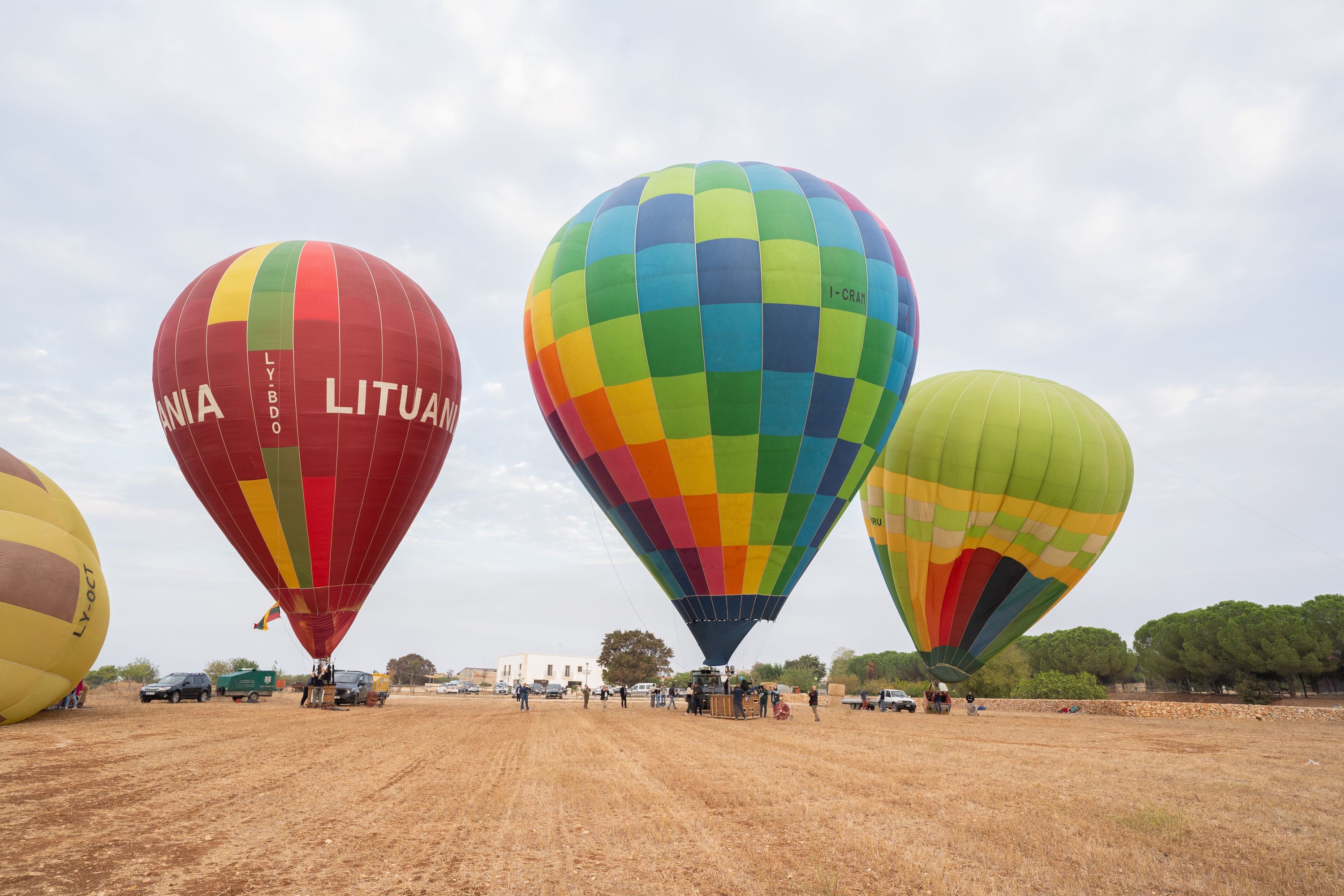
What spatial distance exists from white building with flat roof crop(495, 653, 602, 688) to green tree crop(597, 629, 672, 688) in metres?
18.6

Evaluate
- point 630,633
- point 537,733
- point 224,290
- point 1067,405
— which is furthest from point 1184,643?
point 224,290

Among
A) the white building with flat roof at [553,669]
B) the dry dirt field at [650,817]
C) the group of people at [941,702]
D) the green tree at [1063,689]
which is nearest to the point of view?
the dry dirt field at [650,817]

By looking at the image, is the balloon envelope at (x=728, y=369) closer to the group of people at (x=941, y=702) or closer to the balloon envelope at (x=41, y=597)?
the balloon envelope at (x=41, y=597)

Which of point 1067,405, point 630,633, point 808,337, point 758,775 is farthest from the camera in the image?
point 630,633

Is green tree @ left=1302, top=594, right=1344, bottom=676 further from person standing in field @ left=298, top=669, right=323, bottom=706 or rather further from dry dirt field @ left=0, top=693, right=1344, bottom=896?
person standing in field @ left=298, top=669, right=323, bottom=706

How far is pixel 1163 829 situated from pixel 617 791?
518cm

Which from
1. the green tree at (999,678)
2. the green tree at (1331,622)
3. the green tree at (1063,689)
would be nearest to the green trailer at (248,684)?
the green tree at (1063,689)

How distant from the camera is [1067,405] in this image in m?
25.7

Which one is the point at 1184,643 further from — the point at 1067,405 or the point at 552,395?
the point at 552,395

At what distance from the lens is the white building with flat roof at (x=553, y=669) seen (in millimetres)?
89812

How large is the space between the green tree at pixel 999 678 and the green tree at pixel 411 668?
7583 cm

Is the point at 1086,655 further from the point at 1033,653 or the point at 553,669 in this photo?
the point at 553,669

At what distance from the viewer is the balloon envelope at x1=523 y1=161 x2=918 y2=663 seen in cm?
1772

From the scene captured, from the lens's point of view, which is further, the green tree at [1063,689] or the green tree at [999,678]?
the green tree at [999,678]
